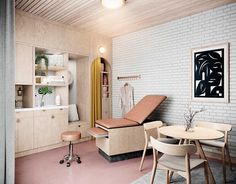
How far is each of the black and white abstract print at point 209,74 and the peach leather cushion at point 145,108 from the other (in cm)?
79

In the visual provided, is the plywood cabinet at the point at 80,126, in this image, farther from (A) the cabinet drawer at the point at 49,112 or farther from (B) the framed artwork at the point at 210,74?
(B) the framed artwork at the point at 210,74

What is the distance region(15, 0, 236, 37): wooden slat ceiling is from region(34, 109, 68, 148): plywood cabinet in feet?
7.24

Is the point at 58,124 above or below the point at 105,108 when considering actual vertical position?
below

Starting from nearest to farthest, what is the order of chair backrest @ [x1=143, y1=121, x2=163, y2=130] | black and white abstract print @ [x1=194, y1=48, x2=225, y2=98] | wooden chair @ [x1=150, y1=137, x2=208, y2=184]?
wooden chair @ [x1=150, y1=137, x2=208, y2=184] < chair backrest @ [x1=143, y1=121, x2=163, y2=130] < black and white abstract print @ [x1=194, y1=48, x2=225, y2=98]

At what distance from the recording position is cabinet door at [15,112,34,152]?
386 centimetres

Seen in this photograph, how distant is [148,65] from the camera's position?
16.4 feet

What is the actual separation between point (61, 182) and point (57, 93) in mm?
2712

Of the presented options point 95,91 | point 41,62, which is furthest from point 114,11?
point 95,91

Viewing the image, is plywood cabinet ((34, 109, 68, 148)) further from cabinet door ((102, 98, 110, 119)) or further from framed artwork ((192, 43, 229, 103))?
framed artwork ((192, 43, 229, 103))

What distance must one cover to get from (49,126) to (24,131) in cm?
57

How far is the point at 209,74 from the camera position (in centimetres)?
384

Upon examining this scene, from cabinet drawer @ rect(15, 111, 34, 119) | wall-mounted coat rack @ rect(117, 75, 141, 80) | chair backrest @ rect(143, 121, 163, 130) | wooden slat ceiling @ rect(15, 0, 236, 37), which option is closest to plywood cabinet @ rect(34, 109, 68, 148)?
cabinet drawer @ rect(15, 111, 34, 119)

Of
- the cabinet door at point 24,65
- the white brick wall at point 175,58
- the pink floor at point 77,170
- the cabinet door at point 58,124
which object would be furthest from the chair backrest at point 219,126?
the cabinet door at point 24,65

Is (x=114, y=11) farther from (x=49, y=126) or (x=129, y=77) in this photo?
(x=49, y=126)
